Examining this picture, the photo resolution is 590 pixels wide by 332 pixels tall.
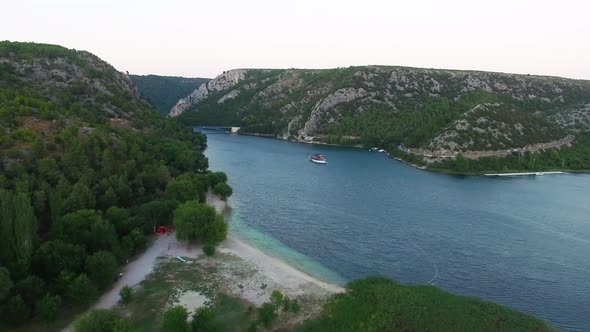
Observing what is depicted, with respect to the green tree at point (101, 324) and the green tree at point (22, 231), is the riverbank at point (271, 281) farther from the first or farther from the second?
the green tree at point (22, 231)

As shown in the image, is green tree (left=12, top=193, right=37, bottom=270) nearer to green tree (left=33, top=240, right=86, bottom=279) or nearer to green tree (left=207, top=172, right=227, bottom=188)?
green tree (left=33, top=240, right=86, bottom=279)

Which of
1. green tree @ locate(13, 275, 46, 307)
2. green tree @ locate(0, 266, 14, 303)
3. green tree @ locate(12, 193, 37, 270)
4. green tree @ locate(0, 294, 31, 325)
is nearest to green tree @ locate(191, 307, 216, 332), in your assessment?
green tree @ locate(0, 294, 31, 325)

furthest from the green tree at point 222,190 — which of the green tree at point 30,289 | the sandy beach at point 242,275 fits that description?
the green tree at point 30,289

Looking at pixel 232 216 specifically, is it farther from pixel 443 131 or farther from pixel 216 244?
pixel 443 131

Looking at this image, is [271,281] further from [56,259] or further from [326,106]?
[326,106]

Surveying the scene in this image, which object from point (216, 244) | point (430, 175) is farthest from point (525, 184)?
point (216, 244)

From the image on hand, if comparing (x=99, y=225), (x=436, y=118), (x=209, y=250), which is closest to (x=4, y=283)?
(x=99, y=225)
